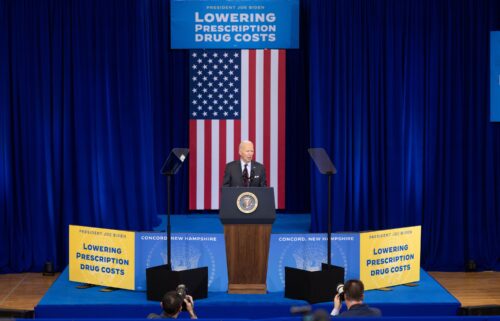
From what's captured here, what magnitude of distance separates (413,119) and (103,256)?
153 inches

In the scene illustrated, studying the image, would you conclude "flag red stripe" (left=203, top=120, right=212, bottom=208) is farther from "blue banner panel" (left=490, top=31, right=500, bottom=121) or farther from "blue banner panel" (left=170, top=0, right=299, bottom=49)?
"blue banner panel" (left=490, top=31, right=500, bottom=121)

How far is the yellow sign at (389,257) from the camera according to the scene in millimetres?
7078

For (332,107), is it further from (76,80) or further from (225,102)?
(76,80)

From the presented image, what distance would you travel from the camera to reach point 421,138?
351 inches

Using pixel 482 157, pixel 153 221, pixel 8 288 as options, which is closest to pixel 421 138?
pixel 482 157

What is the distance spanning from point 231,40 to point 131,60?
1717 mm

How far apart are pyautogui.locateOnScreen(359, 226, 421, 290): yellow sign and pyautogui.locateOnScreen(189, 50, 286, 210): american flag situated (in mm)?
3382

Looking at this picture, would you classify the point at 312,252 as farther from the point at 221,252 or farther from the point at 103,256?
the point at 103,256

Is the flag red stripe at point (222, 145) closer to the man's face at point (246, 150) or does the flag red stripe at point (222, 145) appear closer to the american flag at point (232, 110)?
the american flag at point (232, 110)

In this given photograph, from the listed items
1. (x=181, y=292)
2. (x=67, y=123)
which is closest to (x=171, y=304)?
(x=181, y=292)

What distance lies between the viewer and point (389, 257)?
7195mm

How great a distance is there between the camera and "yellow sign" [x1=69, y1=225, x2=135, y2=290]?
705 centimetres

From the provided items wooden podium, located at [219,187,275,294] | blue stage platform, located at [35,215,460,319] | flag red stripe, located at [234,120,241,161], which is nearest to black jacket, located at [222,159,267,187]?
wooden podium, located at [219,187,275,294]

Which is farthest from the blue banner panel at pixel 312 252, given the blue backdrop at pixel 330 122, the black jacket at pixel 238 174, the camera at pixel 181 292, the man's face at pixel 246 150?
the blue backdrop at pixel 330 122
